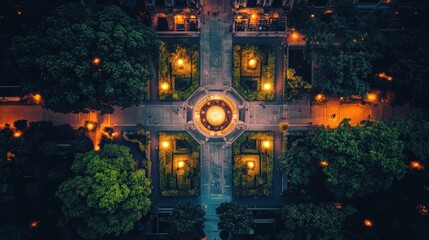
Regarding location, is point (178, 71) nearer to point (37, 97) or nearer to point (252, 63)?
point (252, 63)

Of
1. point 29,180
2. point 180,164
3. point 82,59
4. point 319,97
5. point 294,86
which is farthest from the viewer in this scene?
point 180,164

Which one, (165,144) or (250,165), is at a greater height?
(165,144)

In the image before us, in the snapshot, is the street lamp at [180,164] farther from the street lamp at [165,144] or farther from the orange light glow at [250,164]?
the orange light glow at [250,164]

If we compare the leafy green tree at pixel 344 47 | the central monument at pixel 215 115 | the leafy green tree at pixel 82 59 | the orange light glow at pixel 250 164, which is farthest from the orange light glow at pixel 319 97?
the leafy green tree at pixel 82 59

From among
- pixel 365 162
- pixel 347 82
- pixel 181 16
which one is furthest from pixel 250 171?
pixel 181 16

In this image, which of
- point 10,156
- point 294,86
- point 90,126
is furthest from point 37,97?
point 294,86

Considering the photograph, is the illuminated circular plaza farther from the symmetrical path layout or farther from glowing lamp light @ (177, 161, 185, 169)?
glowing lamp light @ (177, 161, 185, 169)

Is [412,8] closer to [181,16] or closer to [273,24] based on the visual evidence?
[273,24]
